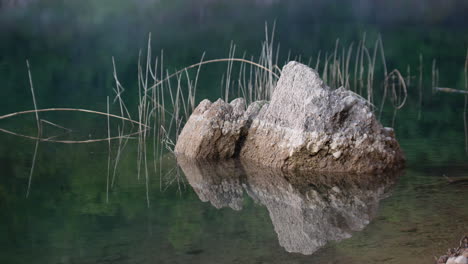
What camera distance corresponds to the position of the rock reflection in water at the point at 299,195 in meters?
5.67

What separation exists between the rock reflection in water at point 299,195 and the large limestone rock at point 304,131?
17cm

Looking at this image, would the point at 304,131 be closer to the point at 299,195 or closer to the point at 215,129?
the point at 299,195

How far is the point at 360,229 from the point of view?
5.65 m

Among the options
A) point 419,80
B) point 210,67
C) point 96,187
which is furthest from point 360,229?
point 210,67

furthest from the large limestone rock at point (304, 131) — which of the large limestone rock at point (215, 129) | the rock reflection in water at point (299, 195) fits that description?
the rock reflection in water at point (299, 195)

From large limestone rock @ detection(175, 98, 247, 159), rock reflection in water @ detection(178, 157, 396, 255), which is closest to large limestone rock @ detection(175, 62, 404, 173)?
large limestone rock @ detection(175, 98, 247, 159)

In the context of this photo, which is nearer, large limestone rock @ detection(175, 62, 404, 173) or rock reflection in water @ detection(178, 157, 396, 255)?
rock reflection in water @ detection(178, 157, 396, 255)

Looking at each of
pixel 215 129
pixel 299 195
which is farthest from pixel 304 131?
pixel 215 129

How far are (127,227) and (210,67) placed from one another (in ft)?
46.9

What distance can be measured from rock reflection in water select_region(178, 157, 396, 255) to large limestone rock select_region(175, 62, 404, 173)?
17 centimetres

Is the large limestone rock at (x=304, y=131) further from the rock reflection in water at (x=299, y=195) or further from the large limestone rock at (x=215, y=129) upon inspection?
the rock reflection in water at (x=299, y=195)

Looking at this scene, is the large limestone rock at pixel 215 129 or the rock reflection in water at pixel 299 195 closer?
the rock reflection in water at pixel 299 195

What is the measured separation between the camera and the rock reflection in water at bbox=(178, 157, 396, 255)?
567 centimetres

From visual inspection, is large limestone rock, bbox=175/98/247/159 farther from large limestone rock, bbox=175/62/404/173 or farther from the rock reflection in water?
the rock reflection in water
